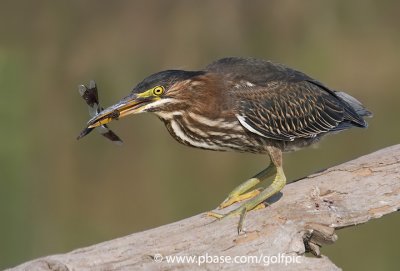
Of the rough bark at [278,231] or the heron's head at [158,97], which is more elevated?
the heron's head at [158,97]

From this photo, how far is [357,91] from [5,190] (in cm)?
224

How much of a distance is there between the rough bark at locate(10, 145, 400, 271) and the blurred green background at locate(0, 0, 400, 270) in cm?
198

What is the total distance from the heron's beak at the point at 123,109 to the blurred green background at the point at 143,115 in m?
2.05

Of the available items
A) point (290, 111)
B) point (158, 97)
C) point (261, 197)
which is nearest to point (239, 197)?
point (261, 197)

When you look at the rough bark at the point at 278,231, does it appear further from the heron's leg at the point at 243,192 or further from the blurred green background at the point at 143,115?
the blurred green background at the point at 143,115

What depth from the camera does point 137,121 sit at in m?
7.02

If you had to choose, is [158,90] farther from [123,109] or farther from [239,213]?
[239,213]

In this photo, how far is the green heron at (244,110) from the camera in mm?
4027

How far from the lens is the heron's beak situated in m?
3.94

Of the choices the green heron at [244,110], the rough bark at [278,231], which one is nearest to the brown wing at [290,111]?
the green heron at [244,110]

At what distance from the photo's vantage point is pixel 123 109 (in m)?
3.94

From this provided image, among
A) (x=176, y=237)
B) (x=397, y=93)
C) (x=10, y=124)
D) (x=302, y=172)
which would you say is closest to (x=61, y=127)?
(x=10, y=124)

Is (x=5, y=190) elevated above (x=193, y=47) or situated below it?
below

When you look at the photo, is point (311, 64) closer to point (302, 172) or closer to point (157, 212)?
point (302, 172)
